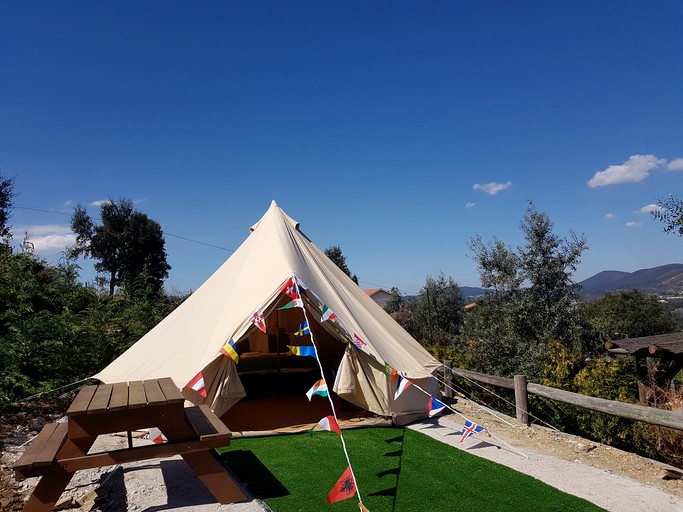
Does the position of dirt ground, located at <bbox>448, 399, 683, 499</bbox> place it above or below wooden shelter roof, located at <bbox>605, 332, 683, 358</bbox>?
below

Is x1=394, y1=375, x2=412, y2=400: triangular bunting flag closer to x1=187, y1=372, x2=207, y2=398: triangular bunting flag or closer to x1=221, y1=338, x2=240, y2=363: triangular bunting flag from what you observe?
x1=221, y1=338, x2=240, y2=363: triangular bunting flag

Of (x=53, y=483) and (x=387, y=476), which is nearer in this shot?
(x=53, y=483)

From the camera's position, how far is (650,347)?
7.77 meters

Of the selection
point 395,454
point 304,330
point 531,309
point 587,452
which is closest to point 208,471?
point 395,454

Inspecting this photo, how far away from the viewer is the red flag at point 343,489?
3.09 meters

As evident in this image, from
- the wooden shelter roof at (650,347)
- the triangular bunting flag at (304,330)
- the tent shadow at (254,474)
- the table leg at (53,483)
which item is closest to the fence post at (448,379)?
the triangular bunting flag at (304,330)

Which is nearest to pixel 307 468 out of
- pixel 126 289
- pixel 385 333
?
pixel 385 333

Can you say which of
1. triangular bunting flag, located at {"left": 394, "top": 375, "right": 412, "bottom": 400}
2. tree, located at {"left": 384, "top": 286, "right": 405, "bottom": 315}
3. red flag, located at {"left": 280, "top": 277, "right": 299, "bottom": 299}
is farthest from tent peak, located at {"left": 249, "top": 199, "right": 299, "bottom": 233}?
tree, located at {"left": 384, "top": 286, "right": 405, "bottom": 315}

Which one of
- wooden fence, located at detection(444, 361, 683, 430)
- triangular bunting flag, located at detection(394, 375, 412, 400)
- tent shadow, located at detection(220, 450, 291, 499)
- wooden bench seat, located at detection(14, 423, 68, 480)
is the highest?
wooden bench seat, located at detection(14, 423, 68, 480)

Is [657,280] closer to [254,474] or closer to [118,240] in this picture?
[118,240]

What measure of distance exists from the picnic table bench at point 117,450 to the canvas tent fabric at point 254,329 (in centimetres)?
153

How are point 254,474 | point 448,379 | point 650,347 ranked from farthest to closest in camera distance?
1. point 650,347
2. point 448,379
3. point 254,474

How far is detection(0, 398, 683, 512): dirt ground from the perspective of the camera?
3615 mm

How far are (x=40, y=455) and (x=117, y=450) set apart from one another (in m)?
0.48
